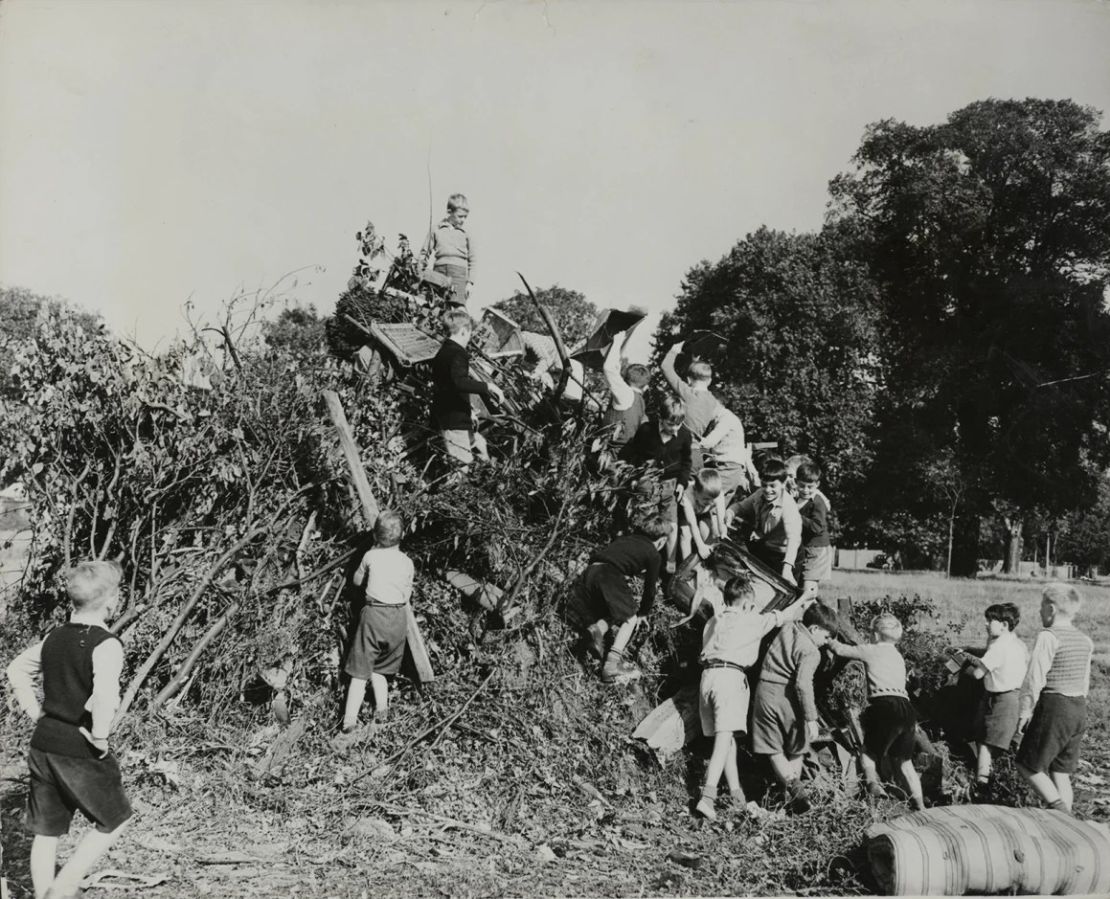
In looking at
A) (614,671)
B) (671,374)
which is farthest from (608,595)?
(671,374)

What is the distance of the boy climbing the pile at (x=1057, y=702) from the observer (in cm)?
541

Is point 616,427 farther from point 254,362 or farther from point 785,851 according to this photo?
point 785,851

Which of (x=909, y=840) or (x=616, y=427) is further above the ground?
(x=616, y=427)

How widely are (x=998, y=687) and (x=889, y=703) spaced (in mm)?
1019

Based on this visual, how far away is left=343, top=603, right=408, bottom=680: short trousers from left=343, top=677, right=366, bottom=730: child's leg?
0.15ft

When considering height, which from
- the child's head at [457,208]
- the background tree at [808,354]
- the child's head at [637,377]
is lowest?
the child's head at [637,377]

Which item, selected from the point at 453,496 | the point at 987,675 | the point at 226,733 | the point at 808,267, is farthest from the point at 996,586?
the point at 226,733

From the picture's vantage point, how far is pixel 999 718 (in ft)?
20.9

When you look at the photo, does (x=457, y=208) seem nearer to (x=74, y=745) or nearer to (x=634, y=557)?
(x=634, y=557)

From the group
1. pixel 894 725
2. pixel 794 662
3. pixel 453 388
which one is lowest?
pixel 894 725

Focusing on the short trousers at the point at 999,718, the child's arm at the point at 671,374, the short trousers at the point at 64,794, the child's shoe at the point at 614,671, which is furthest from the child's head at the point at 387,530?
the short trousers at the point at 999,718

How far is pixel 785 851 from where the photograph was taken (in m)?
5.15

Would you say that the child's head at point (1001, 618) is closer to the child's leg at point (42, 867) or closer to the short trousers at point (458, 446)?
the short trousers at point (458, 446)

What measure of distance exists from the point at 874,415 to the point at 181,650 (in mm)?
22216
